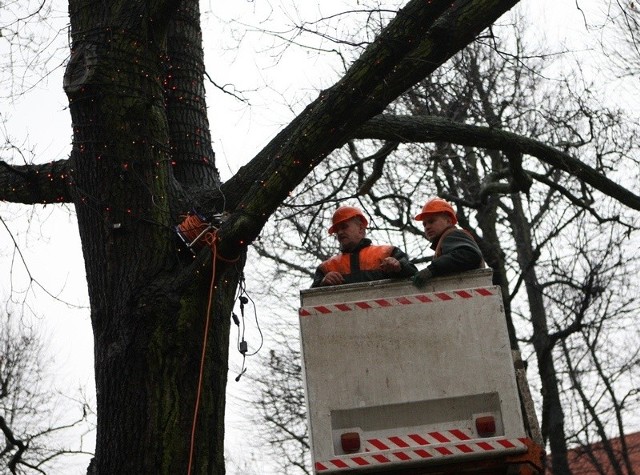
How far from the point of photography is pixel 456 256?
647cm

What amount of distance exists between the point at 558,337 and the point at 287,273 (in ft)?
20.0

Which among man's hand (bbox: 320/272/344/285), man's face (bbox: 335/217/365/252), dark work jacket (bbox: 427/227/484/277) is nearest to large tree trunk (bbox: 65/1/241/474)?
man's hand (bbox: 320/272/344/285)

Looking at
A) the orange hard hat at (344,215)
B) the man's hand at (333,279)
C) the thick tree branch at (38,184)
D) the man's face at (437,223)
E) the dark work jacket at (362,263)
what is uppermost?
the thick tree branch at (38,184)

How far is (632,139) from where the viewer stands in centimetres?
1652

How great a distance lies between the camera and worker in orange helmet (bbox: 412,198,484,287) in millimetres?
6336

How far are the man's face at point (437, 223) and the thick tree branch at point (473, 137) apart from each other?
146 centimetres

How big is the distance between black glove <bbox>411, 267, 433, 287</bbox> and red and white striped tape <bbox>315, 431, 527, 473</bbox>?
89 centimetres

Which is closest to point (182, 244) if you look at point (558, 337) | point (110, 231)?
point (110, 231)

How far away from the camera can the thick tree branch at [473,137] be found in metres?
8.51

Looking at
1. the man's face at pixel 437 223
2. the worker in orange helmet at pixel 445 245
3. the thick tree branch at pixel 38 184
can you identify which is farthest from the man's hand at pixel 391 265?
the thick tree branch at pixel 38 184

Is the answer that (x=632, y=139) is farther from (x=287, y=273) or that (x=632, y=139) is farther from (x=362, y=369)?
(x=362, y=369)

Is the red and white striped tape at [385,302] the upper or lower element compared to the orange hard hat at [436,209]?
lower

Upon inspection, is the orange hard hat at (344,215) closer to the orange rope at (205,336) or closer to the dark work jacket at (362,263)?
the dark work jacket at (362,263)

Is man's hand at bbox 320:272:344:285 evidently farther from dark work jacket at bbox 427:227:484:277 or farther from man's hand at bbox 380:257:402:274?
dark work jacket at bbox 427:227:484:277
